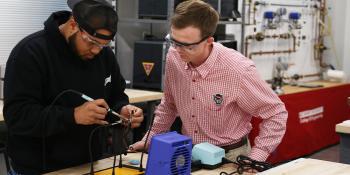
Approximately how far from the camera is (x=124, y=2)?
4586 mm

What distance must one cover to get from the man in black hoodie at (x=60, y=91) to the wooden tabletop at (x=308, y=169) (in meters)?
0.60

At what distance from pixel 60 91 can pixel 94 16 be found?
0.35 m

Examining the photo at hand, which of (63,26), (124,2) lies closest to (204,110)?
(63,26)

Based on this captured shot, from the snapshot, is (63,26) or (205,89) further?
(205,89)

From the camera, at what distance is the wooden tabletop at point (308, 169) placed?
71.4 inches

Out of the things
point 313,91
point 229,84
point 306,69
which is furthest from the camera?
point 306,69

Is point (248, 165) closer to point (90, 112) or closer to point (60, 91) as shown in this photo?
point (90, 112)

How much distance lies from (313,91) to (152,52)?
2187mm

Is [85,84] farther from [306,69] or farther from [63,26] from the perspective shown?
[306,69]

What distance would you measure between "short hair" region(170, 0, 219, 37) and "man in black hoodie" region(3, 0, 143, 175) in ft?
0.98

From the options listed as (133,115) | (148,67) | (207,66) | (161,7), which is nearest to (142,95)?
(148,67)

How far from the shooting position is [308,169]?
187 centimetres

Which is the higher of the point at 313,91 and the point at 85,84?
the point at 85,84

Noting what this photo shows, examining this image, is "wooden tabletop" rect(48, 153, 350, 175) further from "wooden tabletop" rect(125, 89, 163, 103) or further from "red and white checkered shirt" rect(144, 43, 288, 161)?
"wooden tabletop" rect(125, 89, 163, 103)
